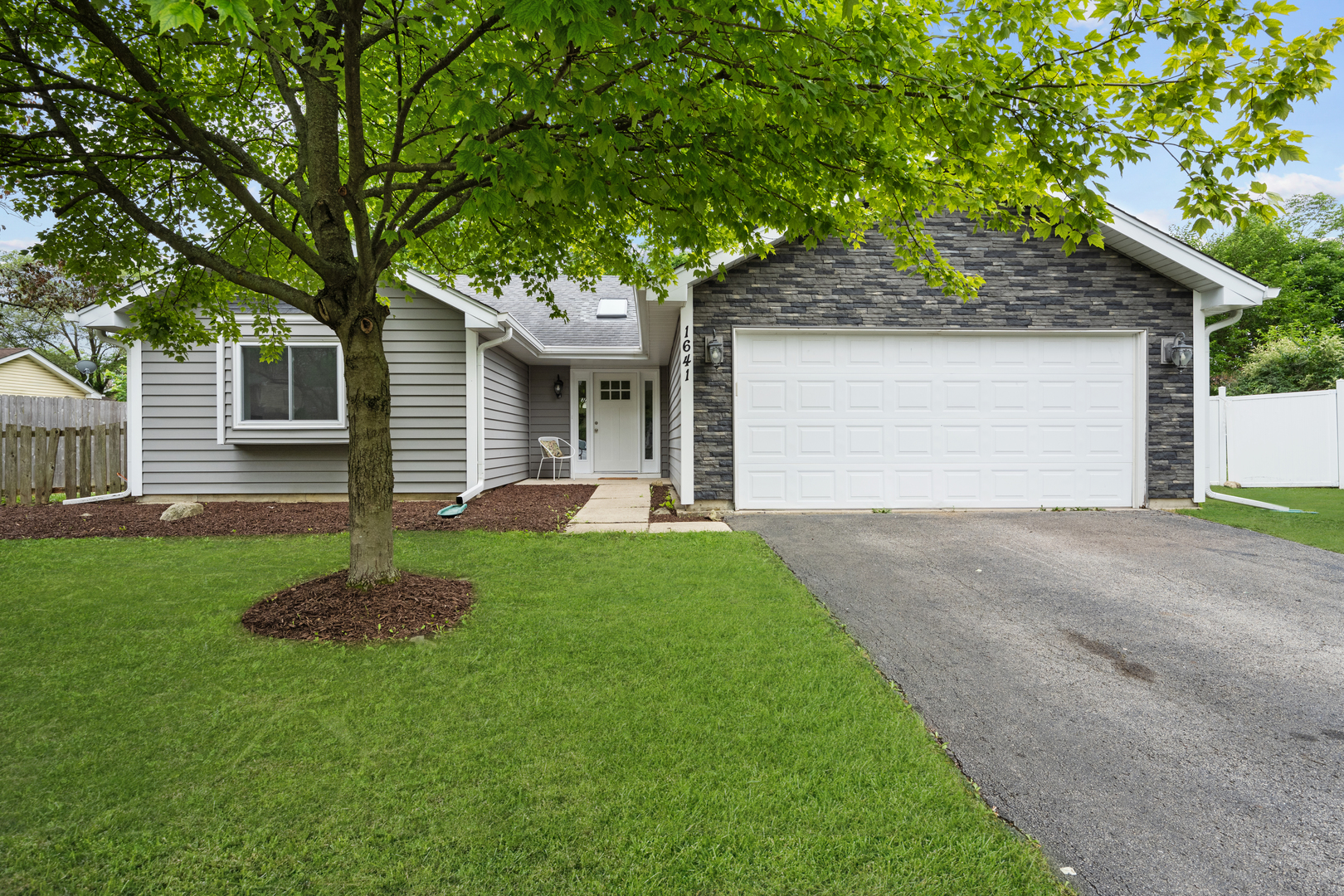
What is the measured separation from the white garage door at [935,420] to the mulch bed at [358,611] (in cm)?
416

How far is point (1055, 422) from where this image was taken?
7.41 meters

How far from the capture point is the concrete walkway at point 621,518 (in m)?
6.24

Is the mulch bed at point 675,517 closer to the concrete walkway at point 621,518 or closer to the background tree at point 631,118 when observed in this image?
the concrete walkway at point 621,518

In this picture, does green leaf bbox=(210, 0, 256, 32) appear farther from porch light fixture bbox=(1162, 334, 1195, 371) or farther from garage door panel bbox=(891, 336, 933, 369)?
porch light fixture bbox=(1162, 334, 1195, 371)

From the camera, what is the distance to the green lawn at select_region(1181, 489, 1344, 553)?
5789 mm

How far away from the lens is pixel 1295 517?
22.3ft

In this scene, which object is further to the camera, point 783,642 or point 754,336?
point 754,336

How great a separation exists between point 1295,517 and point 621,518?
742 cm

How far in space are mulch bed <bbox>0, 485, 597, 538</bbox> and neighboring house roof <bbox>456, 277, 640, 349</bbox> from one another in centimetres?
373

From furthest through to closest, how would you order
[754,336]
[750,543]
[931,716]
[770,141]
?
[754,336] → [750,543] → [770,141] → [931,716]

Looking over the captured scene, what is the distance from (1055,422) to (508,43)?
7.02 metres

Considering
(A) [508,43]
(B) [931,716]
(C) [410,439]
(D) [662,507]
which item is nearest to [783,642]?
(B) [931,716]

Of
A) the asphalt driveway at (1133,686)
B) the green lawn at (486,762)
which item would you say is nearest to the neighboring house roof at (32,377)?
the green lawn at (486,762)

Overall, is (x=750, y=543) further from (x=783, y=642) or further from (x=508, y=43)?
(x=508, y=43)
